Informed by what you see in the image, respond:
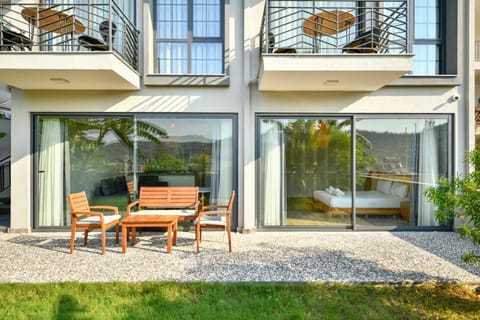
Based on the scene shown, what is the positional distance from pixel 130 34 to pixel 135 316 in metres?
5.23

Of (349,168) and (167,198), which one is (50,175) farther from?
(349,168)

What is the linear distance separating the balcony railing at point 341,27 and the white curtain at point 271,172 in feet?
5.45

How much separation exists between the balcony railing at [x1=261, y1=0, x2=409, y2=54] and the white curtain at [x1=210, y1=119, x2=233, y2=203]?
1.80m

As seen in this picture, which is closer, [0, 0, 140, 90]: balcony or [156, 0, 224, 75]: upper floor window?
[0, 0, 140, 90]: balcony

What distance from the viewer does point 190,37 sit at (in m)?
6.39

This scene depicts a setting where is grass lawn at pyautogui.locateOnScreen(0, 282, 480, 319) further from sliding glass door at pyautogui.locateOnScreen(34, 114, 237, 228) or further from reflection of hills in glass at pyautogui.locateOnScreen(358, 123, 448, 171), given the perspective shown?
reflection of hills in glass at pyautogui.locateOnScreen(358, 123, 448, 171)

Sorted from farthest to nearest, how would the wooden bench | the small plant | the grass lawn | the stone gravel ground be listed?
the wooden bench
the stone gravel ground
the small plant
the grass lawn

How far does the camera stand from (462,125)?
617 centimetres

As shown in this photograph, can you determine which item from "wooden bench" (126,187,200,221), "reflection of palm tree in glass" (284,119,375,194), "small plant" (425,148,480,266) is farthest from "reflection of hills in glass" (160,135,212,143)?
"small plant" (425,148,480,266)

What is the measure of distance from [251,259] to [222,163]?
2324 millimetres

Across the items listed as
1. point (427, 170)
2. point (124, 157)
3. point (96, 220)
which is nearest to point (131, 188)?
point (124, 157)

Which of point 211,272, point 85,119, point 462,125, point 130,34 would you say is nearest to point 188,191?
point 211,272

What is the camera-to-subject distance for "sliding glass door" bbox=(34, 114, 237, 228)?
6.18m

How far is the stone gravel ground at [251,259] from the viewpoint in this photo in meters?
3.91
